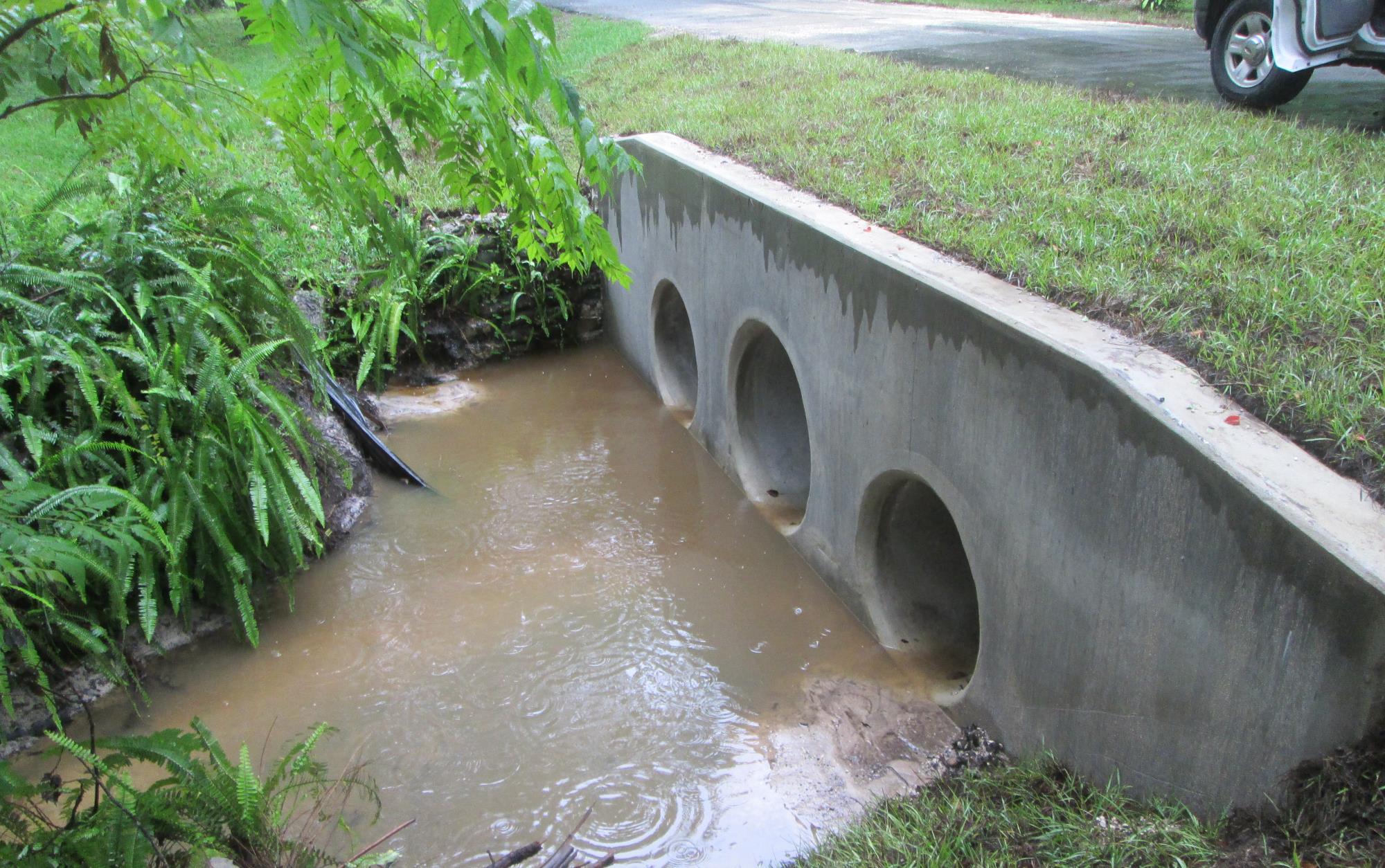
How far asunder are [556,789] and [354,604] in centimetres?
187

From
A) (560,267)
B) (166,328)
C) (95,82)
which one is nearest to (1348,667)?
(95,82)

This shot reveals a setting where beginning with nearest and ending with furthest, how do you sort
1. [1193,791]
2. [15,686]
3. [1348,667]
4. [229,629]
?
1. [1348,667]
2. [1193,791]
3. [15,686]
4. [229,629]

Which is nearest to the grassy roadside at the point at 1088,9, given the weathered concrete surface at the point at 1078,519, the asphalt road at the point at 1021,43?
the asphalt road at the point at 1021,43

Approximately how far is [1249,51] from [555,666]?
5.80 meters

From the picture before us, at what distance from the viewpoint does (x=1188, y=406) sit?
10.1 ft

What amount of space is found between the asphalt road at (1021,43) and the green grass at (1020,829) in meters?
4.69

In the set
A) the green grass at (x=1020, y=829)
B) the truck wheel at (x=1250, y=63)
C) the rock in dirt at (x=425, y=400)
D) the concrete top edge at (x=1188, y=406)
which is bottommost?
the rock in dirt at (x=425, y=400)

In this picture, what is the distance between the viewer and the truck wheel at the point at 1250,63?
20.5 feet

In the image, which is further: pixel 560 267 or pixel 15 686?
pixel 560 267

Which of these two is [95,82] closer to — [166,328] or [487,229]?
[166,328]

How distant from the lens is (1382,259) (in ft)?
12.2

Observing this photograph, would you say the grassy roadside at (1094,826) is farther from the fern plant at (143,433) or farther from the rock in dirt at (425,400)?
the rock in dirt at (425,400)

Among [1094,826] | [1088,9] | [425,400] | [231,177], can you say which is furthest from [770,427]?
[1088,9]

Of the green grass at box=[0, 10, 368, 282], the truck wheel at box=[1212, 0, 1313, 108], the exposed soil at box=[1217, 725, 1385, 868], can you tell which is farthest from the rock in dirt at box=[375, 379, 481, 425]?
the exposed soil at box=[1217, 725, 1385, 868]
